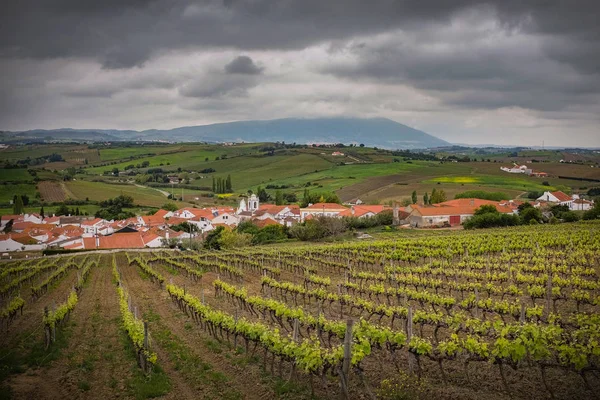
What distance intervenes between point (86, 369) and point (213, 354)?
3.90m

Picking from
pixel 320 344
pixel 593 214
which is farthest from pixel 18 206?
pixel 593 214

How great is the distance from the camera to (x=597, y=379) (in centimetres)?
1161

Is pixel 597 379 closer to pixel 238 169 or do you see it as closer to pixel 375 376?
pixel 375 376

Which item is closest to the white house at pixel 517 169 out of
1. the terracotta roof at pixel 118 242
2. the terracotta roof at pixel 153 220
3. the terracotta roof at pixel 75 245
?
the terracotta roof at pixel 153 220

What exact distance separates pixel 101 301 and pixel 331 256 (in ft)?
68.3

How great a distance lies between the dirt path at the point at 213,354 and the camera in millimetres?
12334

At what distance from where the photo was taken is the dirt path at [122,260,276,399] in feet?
40.5

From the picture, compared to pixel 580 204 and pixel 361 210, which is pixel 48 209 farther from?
pixel 580 204

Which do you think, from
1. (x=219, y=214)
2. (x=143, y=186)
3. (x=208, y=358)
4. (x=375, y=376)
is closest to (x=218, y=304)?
(x=208, y=358)

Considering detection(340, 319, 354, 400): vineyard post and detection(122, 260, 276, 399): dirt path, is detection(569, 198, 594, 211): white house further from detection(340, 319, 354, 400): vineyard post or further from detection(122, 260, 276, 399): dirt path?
detection(340, 319, 354, 400): vineyard post

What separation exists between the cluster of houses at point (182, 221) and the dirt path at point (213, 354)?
52139 millimetres

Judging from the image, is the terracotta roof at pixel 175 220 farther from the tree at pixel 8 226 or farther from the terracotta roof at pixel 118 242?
the tree at pixel 8 226

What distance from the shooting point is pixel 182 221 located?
323 ft

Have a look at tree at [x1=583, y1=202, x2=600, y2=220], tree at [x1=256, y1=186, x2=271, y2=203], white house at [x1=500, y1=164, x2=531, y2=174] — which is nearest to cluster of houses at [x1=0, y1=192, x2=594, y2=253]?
tree at [x1=583, y1=202, x2=600, y2=220]
